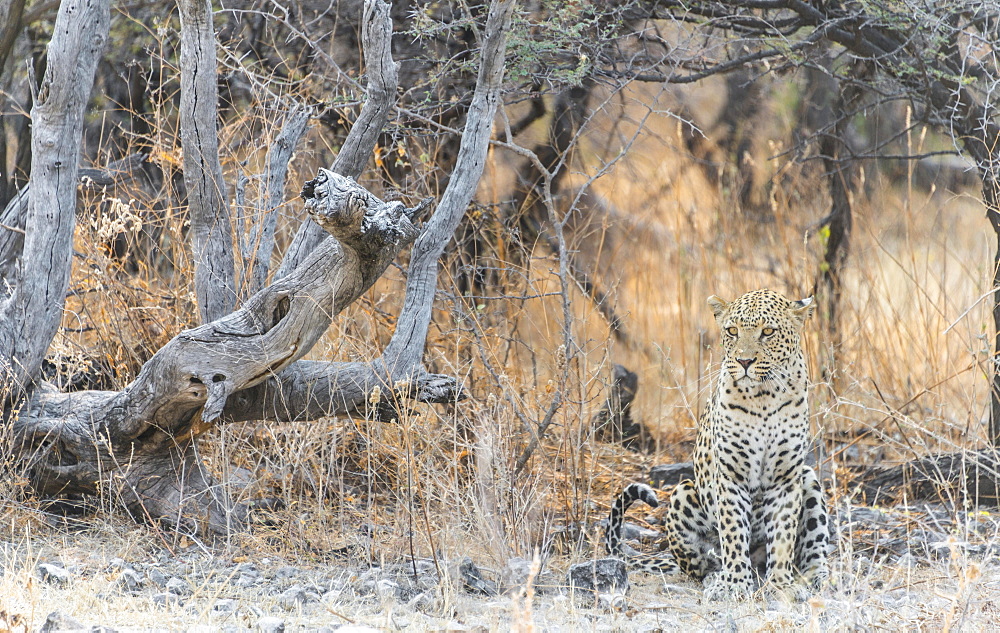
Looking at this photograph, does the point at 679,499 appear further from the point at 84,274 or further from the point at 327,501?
the point at 84,274

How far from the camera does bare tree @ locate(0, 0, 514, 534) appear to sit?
4.42 metres

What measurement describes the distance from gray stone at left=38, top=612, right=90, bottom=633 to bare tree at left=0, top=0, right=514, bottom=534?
1.15 metres

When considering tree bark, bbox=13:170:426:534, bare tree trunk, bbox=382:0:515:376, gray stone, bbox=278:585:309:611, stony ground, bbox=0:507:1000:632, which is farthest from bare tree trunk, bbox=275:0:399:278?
gray stone, bbox=278:585:309:611

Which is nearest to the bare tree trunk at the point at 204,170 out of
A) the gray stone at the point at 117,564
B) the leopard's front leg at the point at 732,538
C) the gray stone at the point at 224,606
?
the gray stone at the point at 117,564

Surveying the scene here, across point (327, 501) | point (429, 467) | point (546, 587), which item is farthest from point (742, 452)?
point (327, 501)

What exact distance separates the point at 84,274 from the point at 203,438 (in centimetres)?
112

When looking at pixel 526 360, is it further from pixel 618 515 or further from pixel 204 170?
pixel 204 170

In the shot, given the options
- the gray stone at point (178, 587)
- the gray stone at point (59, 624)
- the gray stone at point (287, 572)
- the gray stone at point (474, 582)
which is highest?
the gray stone at point (59, 624)

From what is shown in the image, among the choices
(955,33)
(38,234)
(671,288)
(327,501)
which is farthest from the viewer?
(671,288)

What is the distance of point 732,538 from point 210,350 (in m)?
2.37

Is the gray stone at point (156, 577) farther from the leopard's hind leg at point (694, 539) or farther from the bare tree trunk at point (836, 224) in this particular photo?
the bare tree trunk at point (836, 224)

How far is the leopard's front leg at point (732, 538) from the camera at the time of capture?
444 centimetres

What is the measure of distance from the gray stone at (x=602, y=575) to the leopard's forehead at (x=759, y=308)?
46.7 inches

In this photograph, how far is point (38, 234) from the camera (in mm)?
4871
